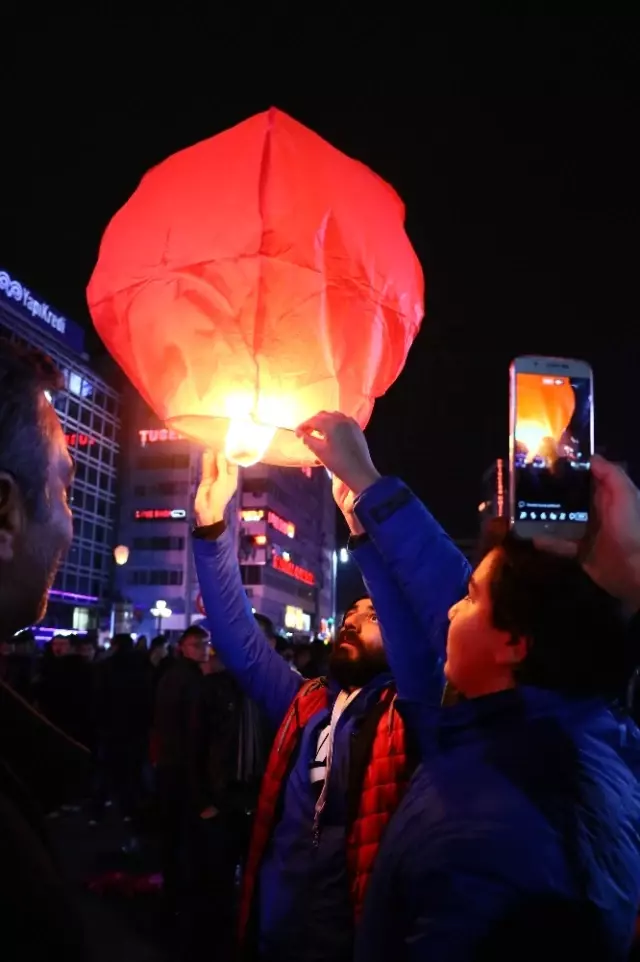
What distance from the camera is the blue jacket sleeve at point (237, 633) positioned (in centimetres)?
346

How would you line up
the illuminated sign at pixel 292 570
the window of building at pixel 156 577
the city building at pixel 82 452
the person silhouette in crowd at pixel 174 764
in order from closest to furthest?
1. the person silhouette in crowd at pixel 174 764
2. the city building at pixel 82 452
3. the window of building at pixel 156 577
4. the illuminated sign at pixel 292 570

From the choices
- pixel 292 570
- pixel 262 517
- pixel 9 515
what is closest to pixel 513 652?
pixel 9 515

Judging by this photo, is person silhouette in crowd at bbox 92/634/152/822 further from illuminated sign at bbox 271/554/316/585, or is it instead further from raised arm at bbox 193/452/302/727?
illuminated sign at bbox 271/554/316/585

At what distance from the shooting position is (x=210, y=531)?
132 inches

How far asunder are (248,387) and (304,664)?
A: 8.62 metres

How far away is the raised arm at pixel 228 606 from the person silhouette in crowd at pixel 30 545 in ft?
5.34

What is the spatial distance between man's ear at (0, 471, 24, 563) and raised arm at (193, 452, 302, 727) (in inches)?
68.1

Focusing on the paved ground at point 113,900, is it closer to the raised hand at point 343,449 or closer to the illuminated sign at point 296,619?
the raised hand at point 343,449

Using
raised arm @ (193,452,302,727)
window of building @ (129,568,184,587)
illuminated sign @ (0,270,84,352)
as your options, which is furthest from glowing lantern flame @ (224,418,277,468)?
window of building @ (129,568,184,587)

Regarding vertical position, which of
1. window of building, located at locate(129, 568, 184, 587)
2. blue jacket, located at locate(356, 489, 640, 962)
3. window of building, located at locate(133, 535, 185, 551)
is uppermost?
window of building, located at locate(133, 535, 185, 551)

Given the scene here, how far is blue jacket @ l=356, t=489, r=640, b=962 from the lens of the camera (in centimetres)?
149

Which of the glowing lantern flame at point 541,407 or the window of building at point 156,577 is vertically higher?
the window of building at point 156,577

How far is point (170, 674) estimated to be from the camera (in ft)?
22.9

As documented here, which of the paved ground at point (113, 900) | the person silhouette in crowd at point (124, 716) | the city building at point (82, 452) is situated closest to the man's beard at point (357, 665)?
the paved ground at point (113, 900)
